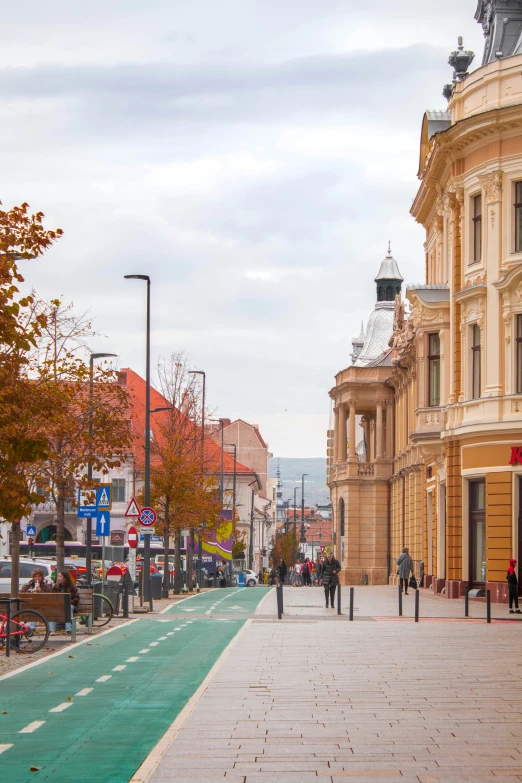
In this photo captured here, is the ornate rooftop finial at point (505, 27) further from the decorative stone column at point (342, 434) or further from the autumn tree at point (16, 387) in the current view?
the decorative stone column at point (342, 434)

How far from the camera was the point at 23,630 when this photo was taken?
2034cm

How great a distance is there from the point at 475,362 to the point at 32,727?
28.5m

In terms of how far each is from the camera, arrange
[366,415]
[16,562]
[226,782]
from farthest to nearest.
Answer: [366,415], [16,562], [226,782]

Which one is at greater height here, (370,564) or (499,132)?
(499,132)

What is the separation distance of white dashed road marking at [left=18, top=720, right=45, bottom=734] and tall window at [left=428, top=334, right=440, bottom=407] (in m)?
32.8

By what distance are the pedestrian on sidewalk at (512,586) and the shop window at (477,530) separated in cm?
333

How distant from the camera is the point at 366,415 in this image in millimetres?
84688

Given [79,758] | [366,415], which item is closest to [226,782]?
[79,758]

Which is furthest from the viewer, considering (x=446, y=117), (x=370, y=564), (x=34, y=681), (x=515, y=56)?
(x=370, y=564)

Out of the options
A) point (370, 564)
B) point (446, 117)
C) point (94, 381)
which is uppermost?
point (446, 117)

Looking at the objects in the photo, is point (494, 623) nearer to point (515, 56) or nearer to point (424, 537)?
point (515, 56)

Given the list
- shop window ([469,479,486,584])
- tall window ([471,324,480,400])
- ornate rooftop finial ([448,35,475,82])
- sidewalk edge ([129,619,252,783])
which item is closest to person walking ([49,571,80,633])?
sidewalk edge ([129,619,252,783])

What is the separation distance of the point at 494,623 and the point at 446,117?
25.5m

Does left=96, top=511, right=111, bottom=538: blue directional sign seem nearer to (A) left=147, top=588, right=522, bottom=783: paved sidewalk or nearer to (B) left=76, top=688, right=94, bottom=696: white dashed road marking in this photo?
(A) left=147, top=588, right=522, bottom=783: paved sidewalk
